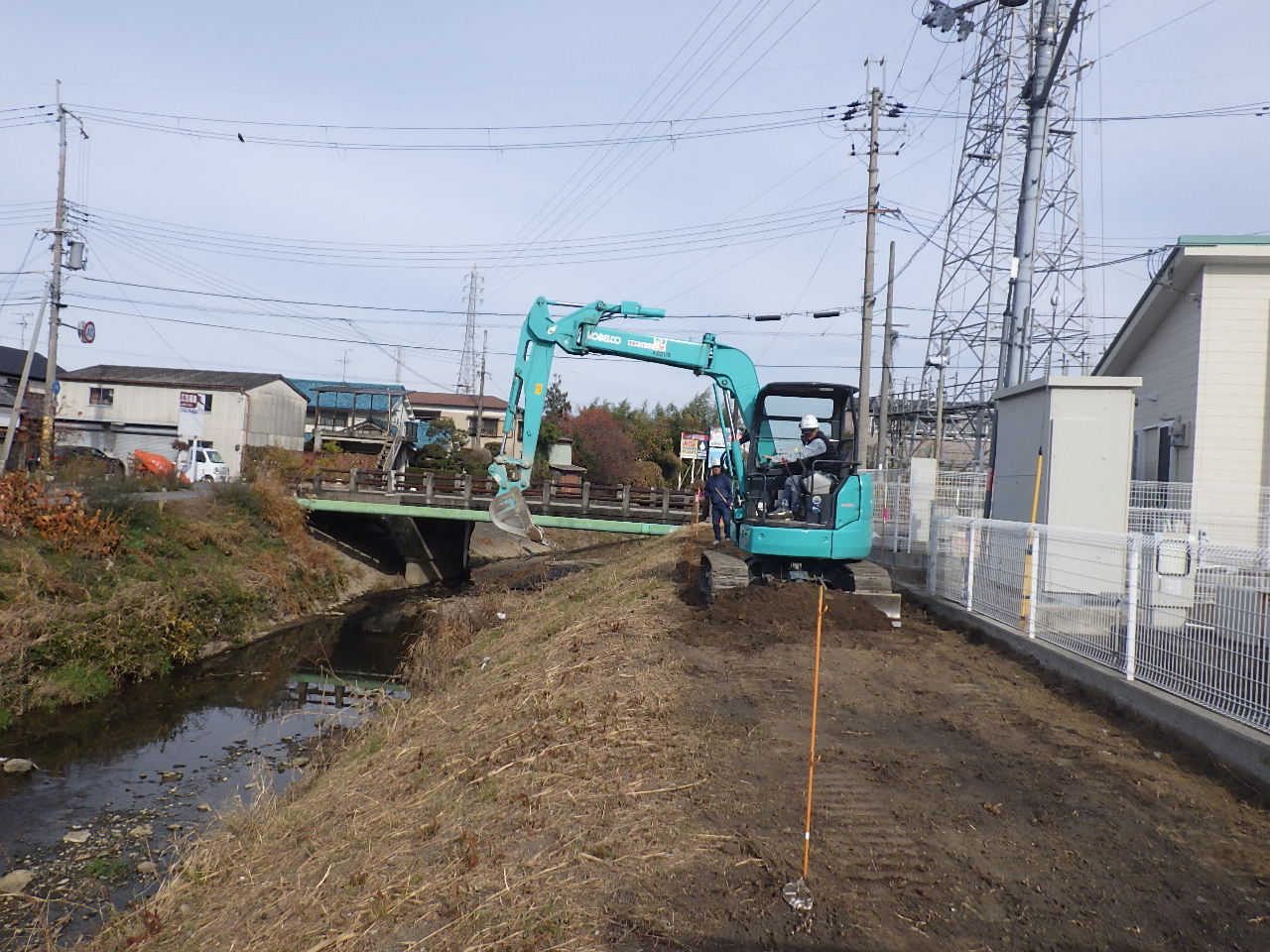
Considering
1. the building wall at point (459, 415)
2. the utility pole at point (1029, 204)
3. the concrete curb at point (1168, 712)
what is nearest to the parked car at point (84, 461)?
the utility pole at point (1029, 204)

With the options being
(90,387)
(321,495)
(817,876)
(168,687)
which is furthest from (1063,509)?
(90,387)

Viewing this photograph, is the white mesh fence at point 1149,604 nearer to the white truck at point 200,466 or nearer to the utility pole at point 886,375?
the utility pole at point 886,375

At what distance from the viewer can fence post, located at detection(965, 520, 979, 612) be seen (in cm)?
1102

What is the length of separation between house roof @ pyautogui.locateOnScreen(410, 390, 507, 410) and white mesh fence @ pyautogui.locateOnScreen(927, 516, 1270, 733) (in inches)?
2033

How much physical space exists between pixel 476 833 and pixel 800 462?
6.84 m

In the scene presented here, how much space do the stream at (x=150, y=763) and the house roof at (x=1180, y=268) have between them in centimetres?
1297

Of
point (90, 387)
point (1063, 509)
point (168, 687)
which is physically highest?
point (90, 387)

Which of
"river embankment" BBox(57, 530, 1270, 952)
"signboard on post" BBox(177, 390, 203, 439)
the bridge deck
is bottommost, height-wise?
"river embankment" BBox(57, 530, 1270, 952)

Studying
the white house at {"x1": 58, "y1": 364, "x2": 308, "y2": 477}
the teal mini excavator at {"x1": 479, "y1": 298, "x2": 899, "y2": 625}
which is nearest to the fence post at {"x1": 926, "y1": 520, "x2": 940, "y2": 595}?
the teal mini excavator at {"x1": 479, "y1": 298, "x2": 899, "y2": 625}

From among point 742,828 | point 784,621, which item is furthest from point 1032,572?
point 742,828

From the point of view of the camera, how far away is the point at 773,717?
688 centimetres

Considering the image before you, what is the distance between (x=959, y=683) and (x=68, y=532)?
15933mm

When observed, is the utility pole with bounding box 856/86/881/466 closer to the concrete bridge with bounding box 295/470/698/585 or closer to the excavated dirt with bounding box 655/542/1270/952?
the concrete bridge with bounding box 295/470/698/585

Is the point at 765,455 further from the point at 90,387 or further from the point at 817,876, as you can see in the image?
the point at 90,387
